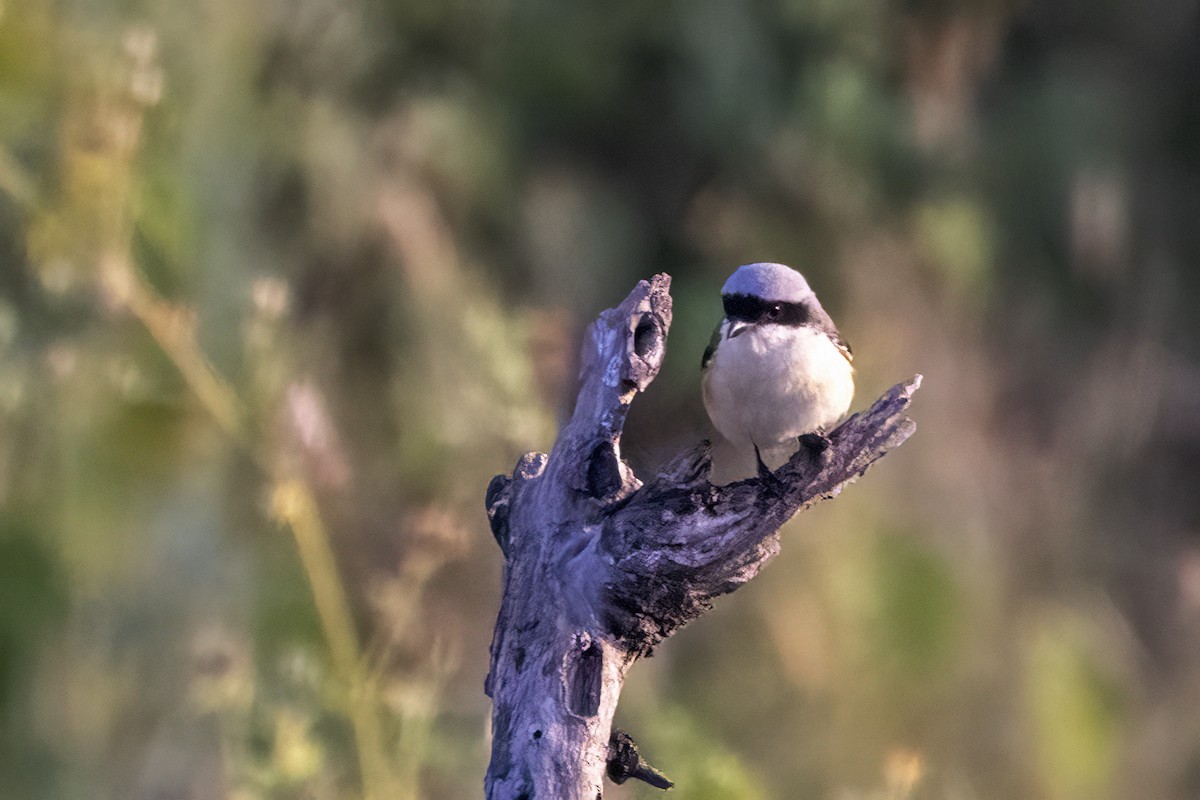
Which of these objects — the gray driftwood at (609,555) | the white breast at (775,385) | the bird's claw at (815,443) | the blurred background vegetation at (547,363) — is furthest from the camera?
the blurred background vegetation at (547,363)

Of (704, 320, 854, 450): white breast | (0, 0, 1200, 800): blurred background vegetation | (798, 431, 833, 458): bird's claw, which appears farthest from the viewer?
(0, 0, 1200, 800): blurred background vegetation

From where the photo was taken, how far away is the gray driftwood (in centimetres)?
152

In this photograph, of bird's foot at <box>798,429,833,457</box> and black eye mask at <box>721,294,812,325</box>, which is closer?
bird's foot at <box>798,429,833,457</box>

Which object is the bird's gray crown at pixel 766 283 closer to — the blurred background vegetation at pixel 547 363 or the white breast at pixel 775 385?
the white breast at pixel 775 385

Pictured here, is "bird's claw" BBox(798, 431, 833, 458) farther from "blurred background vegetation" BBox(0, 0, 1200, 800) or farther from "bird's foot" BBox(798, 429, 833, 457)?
"blurred background vegetation" BBox(0, 0, 1200, 800)

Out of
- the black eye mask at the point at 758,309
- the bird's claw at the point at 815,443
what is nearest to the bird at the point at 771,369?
the black eye mask at the point at 758,309

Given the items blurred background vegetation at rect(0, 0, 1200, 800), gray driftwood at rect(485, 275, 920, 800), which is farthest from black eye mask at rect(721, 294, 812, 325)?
gray driftwood at rect(485, 275, 920, 800)

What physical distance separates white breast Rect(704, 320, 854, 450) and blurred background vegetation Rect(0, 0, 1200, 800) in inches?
5.7

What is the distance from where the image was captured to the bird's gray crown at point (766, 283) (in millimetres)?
1997

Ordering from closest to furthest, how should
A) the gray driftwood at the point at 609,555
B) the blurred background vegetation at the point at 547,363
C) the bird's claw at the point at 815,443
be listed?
the gray driftwood at the point at 609,555
the bird's claw at the point at 815,443
the blurred background vegetation at the point at 547,363

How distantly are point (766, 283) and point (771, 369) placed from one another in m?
0.14

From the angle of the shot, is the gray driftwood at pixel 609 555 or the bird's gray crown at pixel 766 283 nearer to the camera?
the gray driftwood at pixel 609 555

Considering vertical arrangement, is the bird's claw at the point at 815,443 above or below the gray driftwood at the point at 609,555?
above

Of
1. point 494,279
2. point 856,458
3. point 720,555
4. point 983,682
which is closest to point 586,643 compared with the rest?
point 720,555
